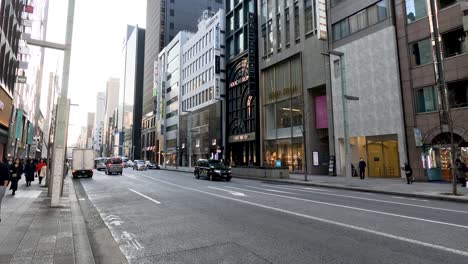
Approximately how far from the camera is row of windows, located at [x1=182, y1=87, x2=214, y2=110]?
61.1m

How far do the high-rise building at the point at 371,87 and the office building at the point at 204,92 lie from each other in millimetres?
25283

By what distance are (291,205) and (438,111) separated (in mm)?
18491

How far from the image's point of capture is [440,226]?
8047 millimetres

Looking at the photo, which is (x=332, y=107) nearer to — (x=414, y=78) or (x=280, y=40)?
(x=414, y=78)

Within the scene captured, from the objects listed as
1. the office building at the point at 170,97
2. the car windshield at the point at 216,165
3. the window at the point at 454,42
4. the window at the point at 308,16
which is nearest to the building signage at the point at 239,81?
the window at the point at 308,16

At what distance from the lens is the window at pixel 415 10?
25.3 m

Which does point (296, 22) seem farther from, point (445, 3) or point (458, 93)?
point (458, 93)

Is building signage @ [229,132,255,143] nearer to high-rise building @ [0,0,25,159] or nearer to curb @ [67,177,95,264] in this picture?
high-rise building @ [0,0,25,159]

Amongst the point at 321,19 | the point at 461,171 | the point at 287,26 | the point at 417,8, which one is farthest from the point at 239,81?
the point at 461,171

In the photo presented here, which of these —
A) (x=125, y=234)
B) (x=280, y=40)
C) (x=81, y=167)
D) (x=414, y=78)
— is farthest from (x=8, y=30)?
(x=414, y=78)

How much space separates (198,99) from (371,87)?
4264cm

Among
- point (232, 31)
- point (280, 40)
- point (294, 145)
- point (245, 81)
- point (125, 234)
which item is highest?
point (232, 31)

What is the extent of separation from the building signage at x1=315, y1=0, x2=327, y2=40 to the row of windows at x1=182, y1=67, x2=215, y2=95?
92.0ft

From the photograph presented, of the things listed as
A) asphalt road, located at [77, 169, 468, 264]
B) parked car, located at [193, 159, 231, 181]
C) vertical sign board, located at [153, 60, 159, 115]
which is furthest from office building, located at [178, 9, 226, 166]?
asphalt road, located at [77, 169, 468, 264]
